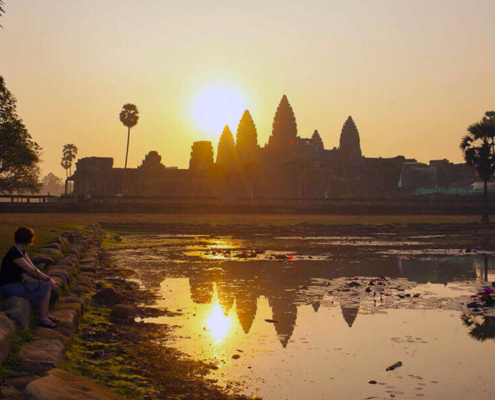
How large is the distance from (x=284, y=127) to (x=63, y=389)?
407ft

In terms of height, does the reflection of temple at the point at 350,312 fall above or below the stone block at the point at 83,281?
below

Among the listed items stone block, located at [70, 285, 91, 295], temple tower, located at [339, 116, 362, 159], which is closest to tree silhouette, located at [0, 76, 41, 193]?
stone block, located at [70, 285, 91, 295]

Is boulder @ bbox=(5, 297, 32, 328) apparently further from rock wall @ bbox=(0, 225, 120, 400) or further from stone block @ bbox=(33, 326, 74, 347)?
stone block @ bbox=(33, 326, 74, 347)

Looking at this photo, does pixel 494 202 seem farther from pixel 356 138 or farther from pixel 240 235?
pixel 356 138

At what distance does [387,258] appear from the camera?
2111 cm

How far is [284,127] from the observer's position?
12825 cm

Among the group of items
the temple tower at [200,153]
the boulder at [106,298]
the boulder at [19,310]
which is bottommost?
the boulder at [106,298]

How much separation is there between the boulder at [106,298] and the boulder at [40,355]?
415 centimetres

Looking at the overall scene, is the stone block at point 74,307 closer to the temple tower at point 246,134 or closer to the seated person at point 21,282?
the seated person at point 21,282

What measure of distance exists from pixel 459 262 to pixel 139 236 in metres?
→ 16.7

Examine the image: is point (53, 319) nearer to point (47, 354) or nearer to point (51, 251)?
point (47, 354)

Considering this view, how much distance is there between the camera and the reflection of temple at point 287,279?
1095cm

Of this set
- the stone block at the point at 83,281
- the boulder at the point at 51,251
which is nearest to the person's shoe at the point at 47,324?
the stone block at the point at 83,281

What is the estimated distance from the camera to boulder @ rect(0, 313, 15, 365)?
5840mm
